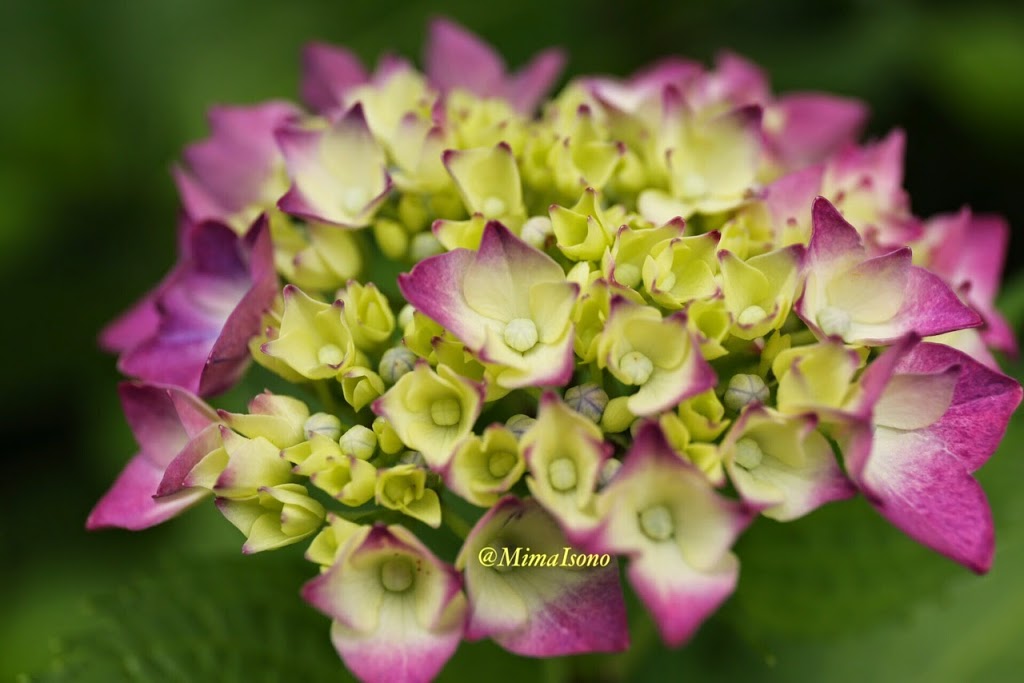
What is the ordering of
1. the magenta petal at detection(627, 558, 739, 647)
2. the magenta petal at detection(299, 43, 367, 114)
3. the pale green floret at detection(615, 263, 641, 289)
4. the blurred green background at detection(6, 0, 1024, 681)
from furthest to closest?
the blurred green background at detection(6, 0, 1024, 681), the magenta petal at detection(299, 43, 367, 114), the pale green floret at detection(615, 263, 641, 289), the magenta petal at detection(627, 558, 739, 647)

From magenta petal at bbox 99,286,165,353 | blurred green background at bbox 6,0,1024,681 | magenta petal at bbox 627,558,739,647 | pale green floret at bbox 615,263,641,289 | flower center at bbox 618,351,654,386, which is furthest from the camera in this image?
blurred green background at bbox 6,0,1024,681

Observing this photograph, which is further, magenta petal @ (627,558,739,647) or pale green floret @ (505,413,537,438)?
pale green floret @ (505,413,537,438)

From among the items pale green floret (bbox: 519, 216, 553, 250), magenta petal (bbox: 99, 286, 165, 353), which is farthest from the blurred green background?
pale green floret (bbox: 519, 216, 553, 250)

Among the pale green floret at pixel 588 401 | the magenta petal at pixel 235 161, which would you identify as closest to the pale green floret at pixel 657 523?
the pale green floret at pixel 588 401

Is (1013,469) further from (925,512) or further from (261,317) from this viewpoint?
(261,317)

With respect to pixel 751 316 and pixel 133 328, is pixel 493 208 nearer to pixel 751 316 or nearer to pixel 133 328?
pixel 751 316

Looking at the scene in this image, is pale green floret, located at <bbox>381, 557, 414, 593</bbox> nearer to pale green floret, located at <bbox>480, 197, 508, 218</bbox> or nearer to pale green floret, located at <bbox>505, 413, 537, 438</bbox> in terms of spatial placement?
pale green floret, located at <bbox>505, 413, 537, 438</bbox>

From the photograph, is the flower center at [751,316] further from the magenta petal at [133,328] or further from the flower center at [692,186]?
the magenta petal at [133,328]
